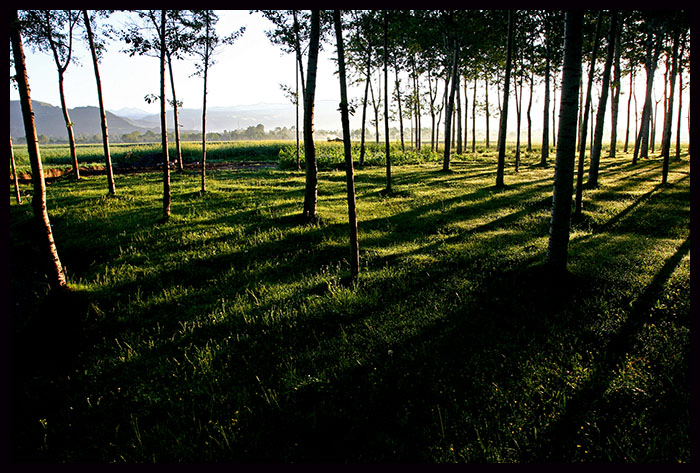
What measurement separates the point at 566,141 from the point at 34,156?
912cm

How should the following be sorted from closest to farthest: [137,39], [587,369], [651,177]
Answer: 1. [587,369]
2. [137,39]
3. [651,177]

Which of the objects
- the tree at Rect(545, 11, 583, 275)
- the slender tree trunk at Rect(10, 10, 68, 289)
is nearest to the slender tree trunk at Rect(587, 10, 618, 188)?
the tree at Rect(545, 11, 583, 275)

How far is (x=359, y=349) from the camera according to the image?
427 centimetres

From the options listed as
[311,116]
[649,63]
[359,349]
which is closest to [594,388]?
[359,349]

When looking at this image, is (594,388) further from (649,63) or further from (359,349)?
(649,63)

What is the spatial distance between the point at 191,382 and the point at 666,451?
478 cm

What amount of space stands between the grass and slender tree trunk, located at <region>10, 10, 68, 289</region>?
2.33 ft

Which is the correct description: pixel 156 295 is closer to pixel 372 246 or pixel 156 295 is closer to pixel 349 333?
pixel 349 333

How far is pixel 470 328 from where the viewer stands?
4.59 m

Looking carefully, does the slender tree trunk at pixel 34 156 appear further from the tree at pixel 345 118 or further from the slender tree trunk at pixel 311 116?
the slender tree trunk at pixel 311 116

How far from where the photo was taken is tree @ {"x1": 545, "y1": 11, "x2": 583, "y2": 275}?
207 inches

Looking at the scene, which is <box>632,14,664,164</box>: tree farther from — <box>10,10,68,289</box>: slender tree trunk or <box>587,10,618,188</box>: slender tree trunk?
<box>10,10,68,289</box>: slender tree trunk

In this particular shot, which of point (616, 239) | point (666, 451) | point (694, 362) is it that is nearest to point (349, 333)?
point (666, 451)

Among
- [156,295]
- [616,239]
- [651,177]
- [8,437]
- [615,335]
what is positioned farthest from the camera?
[651,177]
